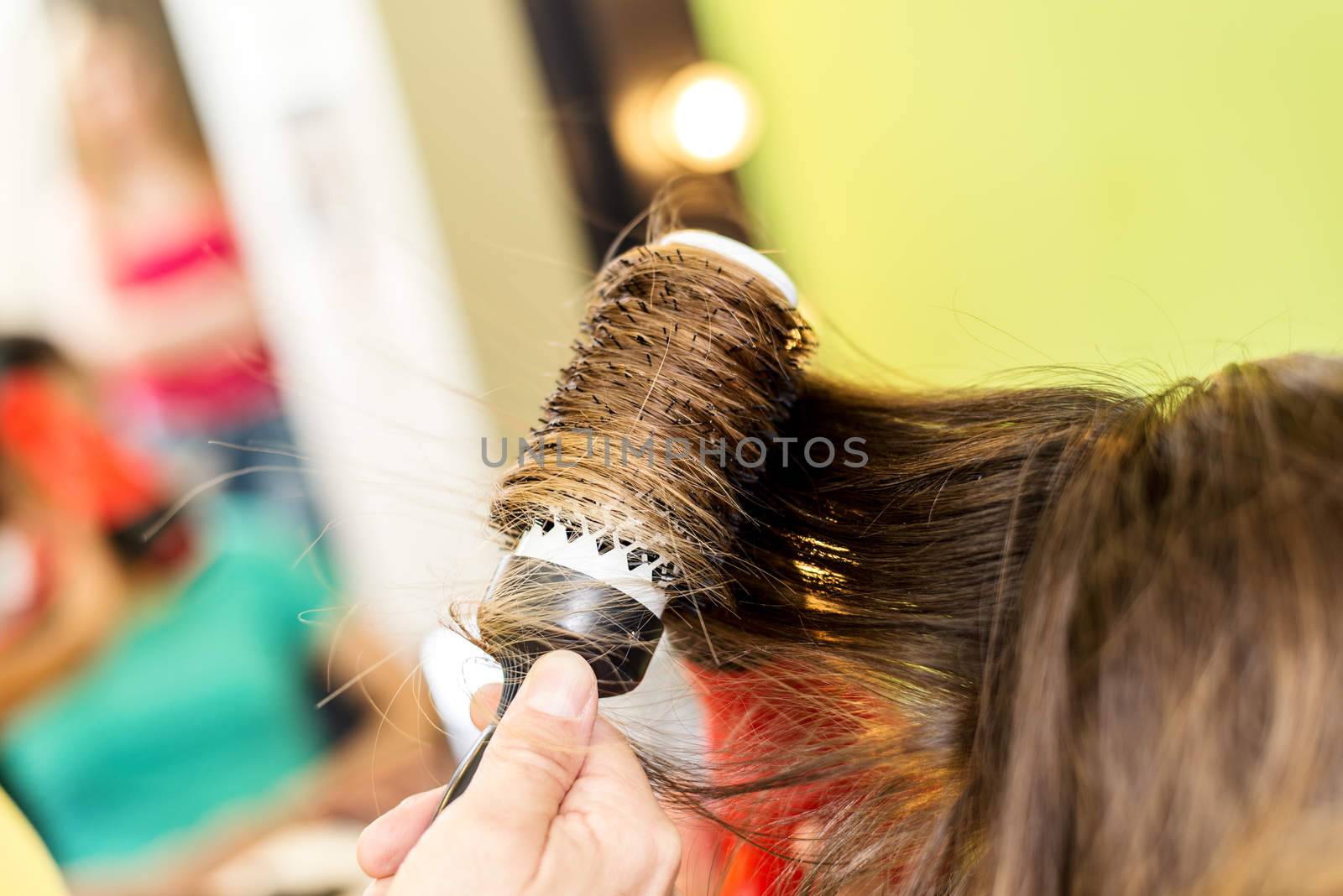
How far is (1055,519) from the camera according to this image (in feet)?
1.16

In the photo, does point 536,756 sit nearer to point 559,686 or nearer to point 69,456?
point 559,686

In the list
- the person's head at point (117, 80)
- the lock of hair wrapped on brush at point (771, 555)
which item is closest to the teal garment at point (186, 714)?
the person's head at point (117, 80)

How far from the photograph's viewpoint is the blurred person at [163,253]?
2.92ft

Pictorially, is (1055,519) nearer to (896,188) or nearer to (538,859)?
(538,859)

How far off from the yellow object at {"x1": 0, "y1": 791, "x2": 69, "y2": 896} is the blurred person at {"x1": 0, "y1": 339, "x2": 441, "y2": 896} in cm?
13

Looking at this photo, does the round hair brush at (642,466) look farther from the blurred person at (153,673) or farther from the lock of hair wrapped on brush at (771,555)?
the blurred person at (153,673)

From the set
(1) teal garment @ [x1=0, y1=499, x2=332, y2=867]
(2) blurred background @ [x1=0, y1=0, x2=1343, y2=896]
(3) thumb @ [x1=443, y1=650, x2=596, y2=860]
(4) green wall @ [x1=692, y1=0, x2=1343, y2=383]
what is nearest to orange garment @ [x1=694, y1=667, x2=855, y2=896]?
(3) thumb @ [x1=443, y1=650, x2=596, y2=860]

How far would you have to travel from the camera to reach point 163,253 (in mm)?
937

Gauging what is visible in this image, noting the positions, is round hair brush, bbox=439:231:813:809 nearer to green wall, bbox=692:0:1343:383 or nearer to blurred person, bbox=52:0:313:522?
green wall, bbox=692:0:1343:383

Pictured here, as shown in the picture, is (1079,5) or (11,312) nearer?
(11,312)

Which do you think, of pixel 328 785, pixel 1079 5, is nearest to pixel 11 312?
pixel 328 785

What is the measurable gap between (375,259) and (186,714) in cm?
60

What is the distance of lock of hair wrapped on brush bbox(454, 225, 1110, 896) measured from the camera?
42 cm

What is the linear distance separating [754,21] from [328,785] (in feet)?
4.00
